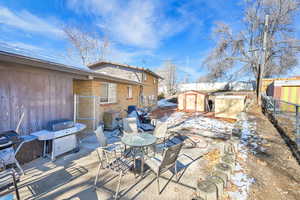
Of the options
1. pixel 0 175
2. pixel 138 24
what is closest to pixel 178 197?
pixel 0 175

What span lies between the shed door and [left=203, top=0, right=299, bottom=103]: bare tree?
15.4 ft

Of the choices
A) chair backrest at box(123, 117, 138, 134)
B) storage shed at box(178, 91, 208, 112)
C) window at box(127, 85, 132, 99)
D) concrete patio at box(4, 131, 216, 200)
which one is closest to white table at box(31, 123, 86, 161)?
Result: concrete patio at box(4, 131, 216, 200)

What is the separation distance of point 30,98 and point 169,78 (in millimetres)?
23719

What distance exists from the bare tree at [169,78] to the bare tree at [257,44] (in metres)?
11.2

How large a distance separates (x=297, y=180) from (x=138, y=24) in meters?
11.0

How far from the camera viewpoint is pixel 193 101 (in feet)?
40.1

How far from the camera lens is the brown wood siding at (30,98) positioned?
3.01 metres

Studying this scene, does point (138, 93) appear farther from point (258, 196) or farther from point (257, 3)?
point (257, 3)

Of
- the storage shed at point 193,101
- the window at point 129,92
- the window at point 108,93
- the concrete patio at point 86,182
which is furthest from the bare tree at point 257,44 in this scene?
the concrete patio at point 86,182

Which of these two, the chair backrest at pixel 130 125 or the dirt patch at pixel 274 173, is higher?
the chair backrest at pixel 130 125

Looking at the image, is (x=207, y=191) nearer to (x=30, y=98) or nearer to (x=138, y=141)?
(x=138, y=141)

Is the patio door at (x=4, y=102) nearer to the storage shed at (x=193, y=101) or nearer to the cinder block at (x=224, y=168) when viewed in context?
the cinder block at (x=224, y=168)

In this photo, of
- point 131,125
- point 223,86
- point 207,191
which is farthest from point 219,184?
point 223,86

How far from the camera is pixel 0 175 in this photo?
1.98m
